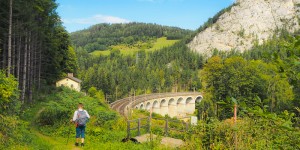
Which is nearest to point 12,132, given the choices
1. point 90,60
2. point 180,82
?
point 180,82

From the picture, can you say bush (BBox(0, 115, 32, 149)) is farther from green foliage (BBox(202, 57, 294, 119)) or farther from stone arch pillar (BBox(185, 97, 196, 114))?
stone arch pillar (BBox(185, 97, 196, 114))

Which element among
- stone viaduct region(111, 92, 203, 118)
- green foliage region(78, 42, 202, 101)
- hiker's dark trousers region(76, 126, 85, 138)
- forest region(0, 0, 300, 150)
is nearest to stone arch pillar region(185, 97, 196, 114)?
stone viaduct region(111, 92, 203, 118)

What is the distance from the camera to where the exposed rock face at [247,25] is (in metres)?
179

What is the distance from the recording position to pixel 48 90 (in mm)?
37062

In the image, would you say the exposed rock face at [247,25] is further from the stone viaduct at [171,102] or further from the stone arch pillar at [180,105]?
the stone arch pillar at [180,105]

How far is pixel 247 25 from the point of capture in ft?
606

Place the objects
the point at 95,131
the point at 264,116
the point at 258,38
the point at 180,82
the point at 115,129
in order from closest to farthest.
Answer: the point at 264,116, the point at 95,131, the point at 115,129, the point at 180,82, the point at 258,38

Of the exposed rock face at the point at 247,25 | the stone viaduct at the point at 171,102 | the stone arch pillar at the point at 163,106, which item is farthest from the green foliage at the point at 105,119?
the exposed rock face at the point at 247,25

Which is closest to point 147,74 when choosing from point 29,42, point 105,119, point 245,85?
point 245,85

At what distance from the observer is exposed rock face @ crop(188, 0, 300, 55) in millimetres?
179000

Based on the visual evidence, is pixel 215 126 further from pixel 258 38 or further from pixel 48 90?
pixel 258 38

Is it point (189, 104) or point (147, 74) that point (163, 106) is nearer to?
point (189, 104)

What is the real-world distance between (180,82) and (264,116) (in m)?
126

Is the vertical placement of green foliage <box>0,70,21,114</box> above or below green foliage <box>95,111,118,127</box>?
above
